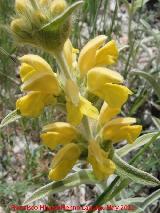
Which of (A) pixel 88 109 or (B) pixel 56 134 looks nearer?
(A) pixel 88 109

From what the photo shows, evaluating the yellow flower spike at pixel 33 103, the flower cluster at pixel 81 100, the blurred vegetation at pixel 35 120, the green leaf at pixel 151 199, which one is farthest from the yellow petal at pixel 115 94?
the green leaf at pixel 151 199

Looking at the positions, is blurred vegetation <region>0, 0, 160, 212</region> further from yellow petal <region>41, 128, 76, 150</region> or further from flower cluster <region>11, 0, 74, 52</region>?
flower cluster <region>11, 0, 74, 52</region>

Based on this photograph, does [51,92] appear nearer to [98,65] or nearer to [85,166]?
[98,65]

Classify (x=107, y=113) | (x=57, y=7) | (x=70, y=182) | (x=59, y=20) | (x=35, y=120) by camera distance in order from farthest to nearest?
(x=35, y=120) < (x=70, y=182) < (x=107, y=113) < (x=57, y=7) < (x=59, y=20)

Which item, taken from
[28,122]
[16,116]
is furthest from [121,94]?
[28,122]

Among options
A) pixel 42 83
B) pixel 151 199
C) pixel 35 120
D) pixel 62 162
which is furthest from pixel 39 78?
pixel 35 120

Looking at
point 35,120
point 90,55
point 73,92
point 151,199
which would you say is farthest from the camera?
point 35,120

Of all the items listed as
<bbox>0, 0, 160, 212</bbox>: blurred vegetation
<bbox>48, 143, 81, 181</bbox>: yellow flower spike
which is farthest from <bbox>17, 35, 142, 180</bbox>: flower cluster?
<bbox>0, 0, 160, 212</bbox>: blurred vegetation

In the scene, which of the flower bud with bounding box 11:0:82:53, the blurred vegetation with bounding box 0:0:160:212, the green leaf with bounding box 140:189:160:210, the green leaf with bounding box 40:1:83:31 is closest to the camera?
the green leaf with bounding box 40:1:83:31

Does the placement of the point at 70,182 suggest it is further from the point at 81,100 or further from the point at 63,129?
the point at 81,100
